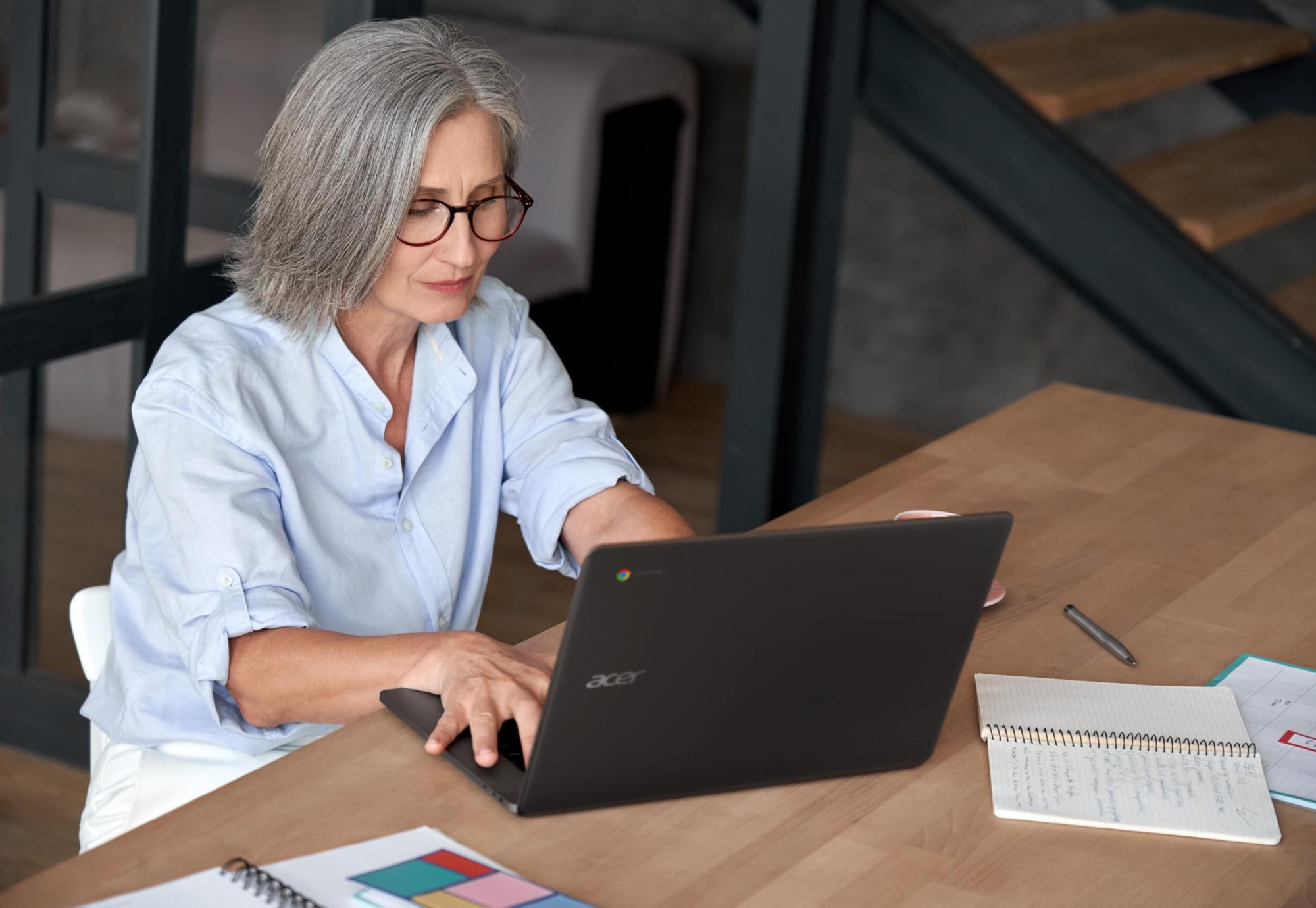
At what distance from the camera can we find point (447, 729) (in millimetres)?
1313

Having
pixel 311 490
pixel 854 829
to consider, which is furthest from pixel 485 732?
pixel 311 490

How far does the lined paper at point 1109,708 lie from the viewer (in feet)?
4.61

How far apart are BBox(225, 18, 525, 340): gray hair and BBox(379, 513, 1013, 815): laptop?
0.54 meters

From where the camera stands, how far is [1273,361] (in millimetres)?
2916

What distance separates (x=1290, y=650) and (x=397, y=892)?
3.25 feet

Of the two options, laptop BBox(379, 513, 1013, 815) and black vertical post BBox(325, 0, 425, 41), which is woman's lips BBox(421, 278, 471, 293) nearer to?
laptop BBox(379, 513, 1013, 815)

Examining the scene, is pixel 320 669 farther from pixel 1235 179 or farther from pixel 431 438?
pixel 1235 179

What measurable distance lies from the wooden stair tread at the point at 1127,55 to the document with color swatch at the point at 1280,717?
1.69m

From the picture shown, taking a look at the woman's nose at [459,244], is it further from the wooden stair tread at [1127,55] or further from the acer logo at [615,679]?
the wooden stair tread at [1127,55]

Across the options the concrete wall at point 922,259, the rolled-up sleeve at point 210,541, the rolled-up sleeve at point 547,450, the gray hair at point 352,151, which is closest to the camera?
the rolled-up sleeve at point 210,541

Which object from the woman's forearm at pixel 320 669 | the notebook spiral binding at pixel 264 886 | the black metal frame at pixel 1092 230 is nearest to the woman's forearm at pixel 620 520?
the woman's forearm at pixel 320 669

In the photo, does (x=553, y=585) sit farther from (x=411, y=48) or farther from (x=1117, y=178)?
(x=411, y=48)

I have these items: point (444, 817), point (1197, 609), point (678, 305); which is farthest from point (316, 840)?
point (678, 305)

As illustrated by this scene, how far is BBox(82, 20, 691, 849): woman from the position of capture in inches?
58.6
